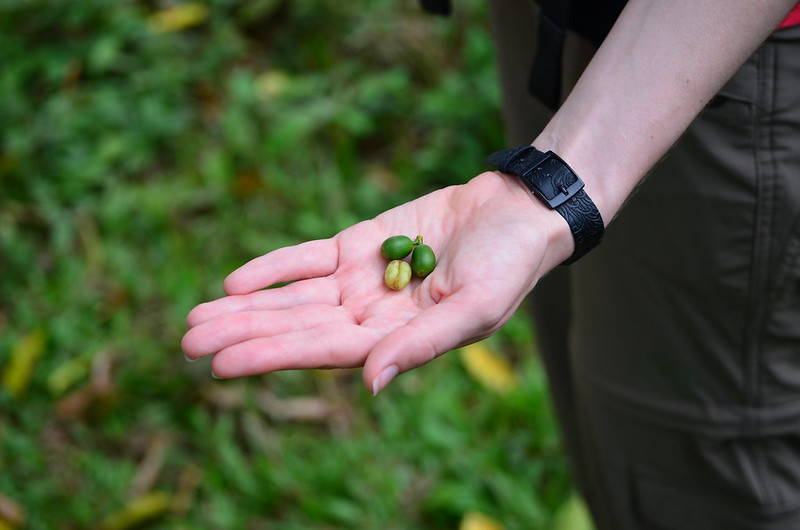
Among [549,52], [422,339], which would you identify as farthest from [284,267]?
[549,52]

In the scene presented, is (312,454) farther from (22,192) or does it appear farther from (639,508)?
(22,192)

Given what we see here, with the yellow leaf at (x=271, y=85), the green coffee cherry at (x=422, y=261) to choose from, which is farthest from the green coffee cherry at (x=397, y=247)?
the yellow leaf at (x=271, y=85)

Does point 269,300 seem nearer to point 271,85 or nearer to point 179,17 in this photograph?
point 271,85

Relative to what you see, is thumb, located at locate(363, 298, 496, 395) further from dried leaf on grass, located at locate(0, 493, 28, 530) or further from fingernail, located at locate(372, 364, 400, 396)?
dried leaf on grass, located at locate(0, 493, 28, 530)

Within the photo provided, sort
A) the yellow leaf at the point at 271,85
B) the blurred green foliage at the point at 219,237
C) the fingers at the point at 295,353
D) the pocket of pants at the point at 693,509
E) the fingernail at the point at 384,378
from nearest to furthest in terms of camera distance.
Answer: the fingernail at the point at 384,378 < the fingers at the point at 295,353 < the pocket of pants at the point at 693,509 < the blurred green foliage at the point at 219,237 < the yellow leaf at the point at 271,85

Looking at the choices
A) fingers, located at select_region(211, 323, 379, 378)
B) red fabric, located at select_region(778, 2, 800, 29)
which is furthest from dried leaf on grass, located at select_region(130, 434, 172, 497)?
red fabric, located at select_region(778, 2, 800, 29)

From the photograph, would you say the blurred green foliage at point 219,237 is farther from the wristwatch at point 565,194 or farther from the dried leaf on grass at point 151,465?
the wristwatch at point 565,194
